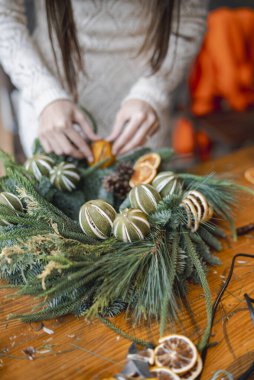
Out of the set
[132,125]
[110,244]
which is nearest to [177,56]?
[132,125]

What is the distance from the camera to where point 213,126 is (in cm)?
195

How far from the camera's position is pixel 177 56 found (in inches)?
42.6

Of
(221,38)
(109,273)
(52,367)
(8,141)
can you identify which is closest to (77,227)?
(109,273)

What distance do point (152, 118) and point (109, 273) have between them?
1.72 feet

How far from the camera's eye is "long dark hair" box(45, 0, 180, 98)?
0.86 metres

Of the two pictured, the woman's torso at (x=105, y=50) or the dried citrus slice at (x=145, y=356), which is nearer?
the dried citrus slice at (x=145, y=356)

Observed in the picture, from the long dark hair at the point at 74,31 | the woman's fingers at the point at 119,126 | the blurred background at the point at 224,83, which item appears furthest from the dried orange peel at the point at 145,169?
the blurred background at the point at 224,83

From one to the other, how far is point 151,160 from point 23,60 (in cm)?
43

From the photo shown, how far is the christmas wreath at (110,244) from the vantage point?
55cm

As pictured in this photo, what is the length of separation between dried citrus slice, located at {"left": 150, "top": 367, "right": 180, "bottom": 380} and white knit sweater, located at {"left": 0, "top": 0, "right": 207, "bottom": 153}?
670 millimetres

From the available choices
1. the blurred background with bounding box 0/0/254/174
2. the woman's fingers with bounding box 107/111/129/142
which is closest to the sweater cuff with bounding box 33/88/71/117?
the woman's fingers with bounding box 107/111/129/142

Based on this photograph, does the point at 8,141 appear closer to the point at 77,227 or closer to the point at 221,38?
the point at 77,227

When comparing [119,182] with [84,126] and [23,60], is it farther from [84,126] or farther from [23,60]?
[23,60]

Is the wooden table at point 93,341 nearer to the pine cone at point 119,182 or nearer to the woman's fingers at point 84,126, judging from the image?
the pine cone at point 119,182
